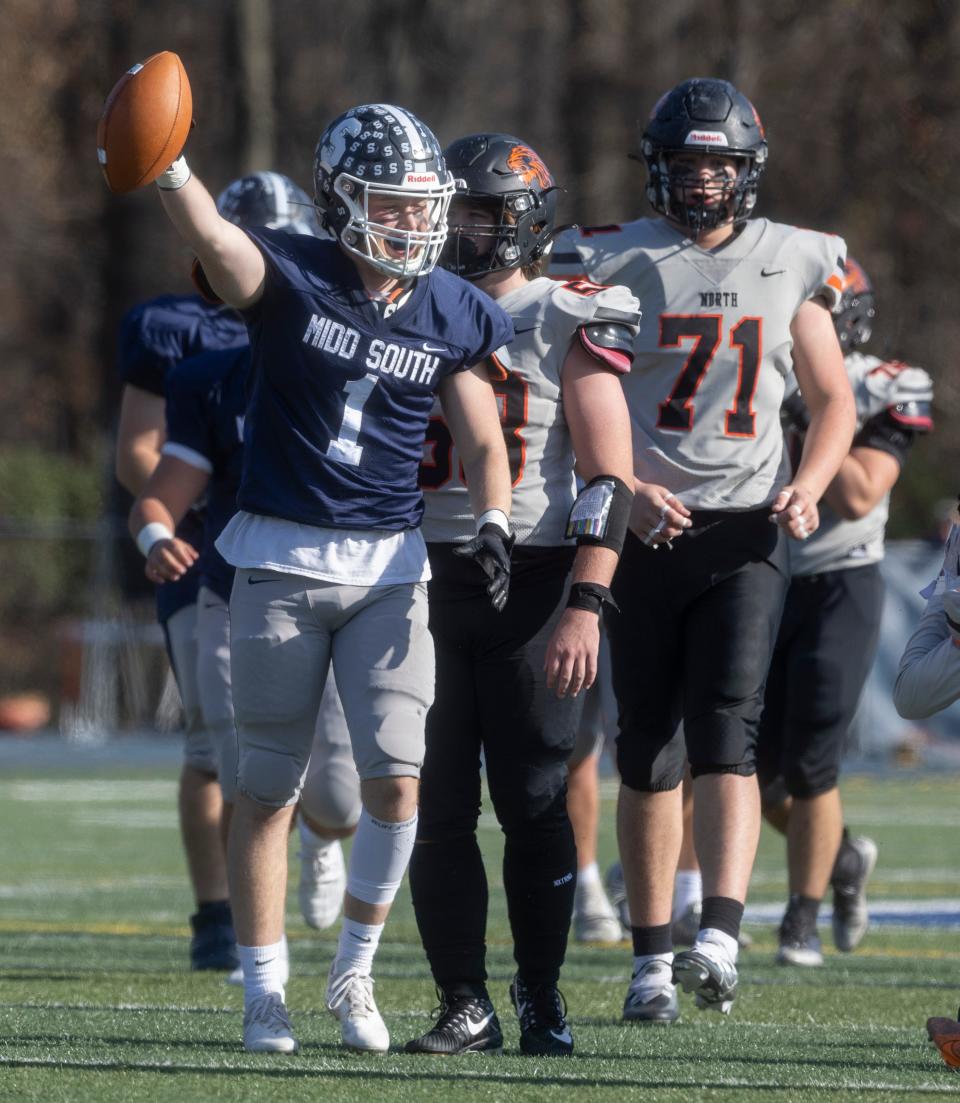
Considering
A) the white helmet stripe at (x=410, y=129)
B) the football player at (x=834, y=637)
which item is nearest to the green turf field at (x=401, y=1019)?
the football player at (x=834, y=637)

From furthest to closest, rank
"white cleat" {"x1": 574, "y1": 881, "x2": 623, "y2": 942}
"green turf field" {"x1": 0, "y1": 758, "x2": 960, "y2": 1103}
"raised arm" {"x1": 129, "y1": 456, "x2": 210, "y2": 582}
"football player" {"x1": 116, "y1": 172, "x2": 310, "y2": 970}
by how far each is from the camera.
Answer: "white cleat" {"x1": 574, "y1": 881, "x2": 623, "y2": 942}, "football player" {"x1": 116, "y1": 172, "x2": 310, "y2": 970}, "raised arm" {"x1": 129, "y1": 456, "x2": 210, "y2": 582}, "green turf field" {"x1": 0, "y1": 758, "x2": 960, "y2": 1103}

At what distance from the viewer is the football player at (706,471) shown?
4.87 meters

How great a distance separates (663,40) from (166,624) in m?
22.1

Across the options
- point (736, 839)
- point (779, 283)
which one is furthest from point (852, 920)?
point (779, 283)

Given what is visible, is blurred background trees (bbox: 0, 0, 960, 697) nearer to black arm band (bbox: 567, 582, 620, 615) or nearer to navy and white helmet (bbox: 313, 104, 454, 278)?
black arm band (bbox: 567, 582, 620, 615)

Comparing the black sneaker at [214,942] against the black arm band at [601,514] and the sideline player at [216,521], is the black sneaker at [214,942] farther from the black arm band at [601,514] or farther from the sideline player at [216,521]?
the black arm band at [601,514]

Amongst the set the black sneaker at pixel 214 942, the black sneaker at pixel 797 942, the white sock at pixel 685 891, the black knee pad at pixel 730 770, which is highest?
the black knee pad at pixel 730 770

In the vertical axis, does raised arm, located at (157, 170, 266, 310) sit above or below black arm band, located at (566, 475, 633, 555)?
above

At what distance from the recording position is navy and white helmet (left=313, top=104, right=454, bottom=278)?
13.4ft

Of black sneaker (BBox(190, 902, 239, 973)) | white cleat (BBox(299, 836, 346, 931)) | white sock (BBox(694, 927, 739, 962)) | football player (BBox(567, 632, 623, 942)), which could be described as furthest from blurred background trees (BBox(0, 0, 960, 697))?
white sock (BBox(694, 927, 739, 962))

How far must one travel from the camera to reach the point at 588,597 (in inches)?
165

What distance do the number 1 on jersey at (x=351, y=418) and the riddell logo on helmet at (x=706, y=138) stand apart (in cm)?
134

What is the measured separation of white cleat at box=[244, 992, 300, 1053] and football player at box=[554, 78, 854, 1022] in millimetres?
1010

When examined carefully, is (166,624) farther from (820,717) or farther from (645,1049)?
(645,1049)
